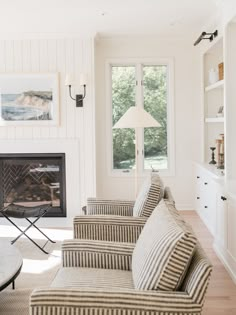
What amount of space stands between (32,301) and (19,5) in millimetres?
3657

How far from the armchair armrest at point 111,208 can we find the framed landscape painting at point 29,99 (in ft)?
7.05

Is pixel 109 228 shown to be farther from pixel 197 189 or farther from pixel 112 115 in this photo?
pixel 112 115

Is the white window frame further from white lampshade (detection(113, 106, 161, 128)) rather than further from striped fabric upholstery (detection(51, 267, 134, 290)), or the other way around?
striped fabric upholstery (detection(51, 267, 134, 290))

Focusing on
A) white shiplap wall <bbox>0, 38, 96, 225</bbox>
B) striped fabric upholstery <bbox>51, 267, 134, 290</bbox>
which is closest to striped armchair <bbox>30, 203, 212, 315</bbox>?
striped fabric upholstery <bbox>51, 267, 134, 290</bbox>

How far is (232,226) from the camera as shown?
12.9 feet

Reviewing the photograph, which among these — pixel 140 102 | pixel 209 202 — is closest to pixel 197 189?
pixel 209 202

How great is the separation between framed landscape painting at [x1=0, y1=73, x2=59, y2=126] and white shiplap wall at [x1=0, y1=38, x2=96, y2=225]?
0.27 ft

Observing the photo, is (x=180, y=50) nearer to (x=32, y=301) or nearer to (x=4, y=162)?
(x=4, y=162)

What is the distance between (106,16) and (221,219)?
2818 mm

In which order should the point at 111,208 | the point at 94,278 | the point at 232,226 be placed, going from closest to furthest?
the point at 94,278
the point at 232,226
the point at 111,208

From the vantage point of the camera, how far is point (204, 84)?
656 centimetres

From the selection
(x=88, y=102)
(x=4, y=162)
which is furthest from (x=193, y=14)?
(x=4, y=162)

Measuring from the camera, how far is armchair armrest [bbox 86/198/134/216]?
162 inches

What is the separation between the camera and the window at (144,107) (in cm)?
686
